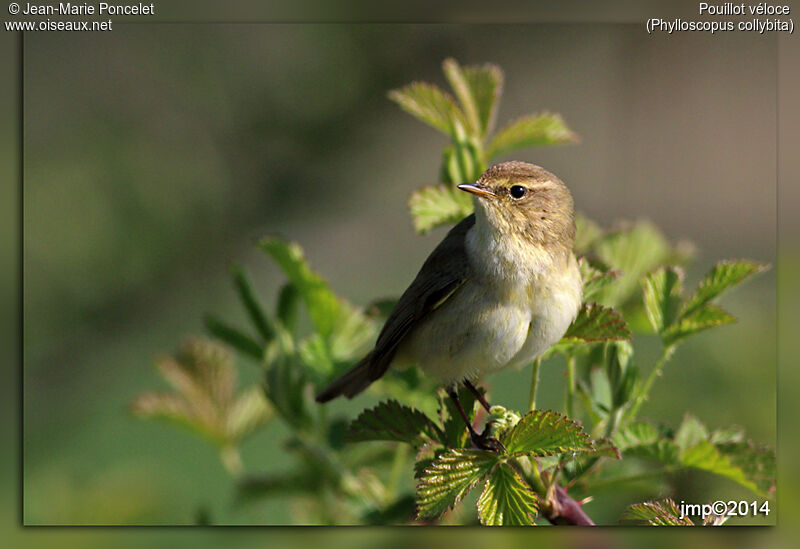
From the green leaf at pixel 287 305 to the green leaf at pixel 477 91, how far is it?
53 cm

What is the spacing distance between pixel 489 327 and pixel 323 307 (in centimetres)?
38

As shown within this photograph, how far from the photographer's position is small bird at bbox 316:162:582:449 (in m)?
1.88

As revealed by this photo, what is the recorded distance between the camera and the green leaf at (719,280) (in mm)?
1630

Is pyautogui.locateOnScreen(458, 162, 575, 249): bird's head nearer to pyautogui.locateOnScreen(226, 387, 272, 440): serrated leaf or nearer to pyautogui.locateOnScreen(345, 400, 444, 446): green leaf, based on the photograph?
pyautogui.locateOnScreen(345, 400, 444, 446): green leaf

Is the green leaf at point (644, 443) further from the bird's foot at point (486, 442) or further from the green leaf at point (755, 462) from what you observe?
the bird's foot at point (486, 442)

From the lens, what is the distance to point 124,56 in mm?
2822

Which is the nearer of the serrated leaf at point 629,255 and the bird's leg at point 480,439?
the bird's leg at point 480,439

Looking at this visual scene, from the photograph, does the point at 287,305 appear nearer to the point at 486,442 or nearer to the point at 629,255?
the point at 486,442

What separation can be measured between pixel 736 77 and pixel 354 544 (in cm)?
212

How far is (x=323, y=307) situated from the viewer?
1.83 metres

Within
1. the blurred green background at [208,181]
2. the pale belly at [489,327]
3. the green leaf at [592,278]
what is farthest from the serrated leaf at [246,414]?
the green leaf at [592,278]

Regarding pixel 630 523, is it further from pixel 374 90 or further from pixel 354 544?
pixel 374 90

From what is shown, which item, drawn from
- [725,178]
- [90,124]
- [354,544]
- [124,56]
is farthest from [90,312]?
[725,178]

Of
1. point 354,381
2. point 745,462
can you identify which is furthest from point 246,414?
point 745,462
